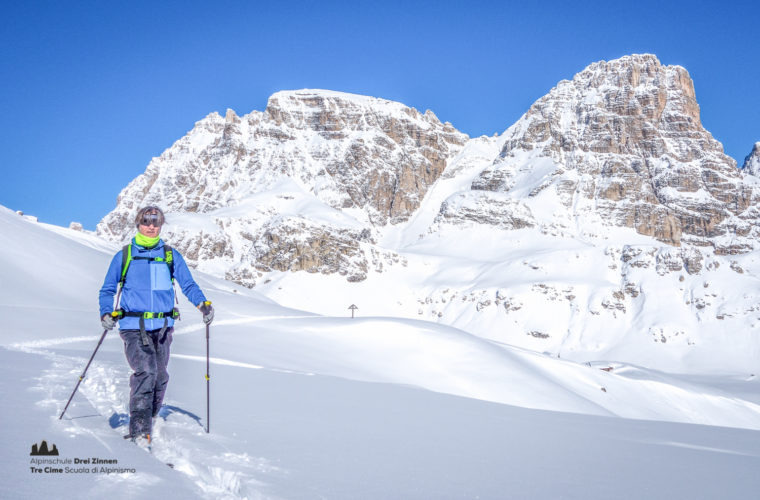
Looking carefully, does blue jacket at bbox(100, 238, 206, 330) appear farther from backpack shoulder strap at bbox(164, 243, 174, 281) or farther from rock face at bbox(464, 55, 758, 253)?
rock face at bbox(464, 55, 758, 253)

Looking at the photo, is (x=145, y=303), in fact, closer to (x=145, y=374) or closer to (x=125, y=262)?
(x=125, y=262)

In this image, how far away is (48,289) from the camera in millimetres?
19672

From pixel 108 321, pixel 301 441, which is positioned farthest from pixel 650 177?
pixel 108 321

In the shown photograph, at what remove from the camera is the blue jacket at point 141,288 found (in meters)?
5.77

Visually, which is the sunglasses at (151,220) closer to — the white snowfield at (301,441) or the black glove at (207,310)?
the black glove at (207,310)

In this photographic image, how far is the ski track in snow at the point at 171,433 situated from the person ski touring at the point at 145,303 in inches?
18.6

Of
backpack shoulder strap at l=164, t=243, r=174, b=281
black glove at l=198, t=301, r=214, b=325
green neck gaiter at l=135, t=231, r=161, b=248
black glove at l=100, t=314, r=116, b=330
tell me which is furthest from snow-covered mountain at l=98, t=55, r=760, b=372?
black glove at l=100, t=314, r=116, b=330

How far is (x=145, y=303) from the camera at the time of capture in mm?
5820

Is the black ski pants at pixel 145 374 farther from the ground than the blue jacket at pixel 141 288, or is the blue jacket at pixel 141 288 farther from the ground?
the blue jacket at pixel 141 288

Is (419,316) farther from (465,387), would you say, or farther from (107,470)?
(107,470)

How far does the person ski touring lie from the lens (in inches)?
223

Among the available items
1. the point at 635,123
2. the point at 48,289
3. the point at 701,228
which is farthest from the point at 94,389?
Result: the point at 635,123

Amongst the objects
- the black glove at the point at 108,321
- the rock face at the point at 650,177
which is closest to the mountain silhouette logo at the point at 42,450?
the black glove at the point at 108,321

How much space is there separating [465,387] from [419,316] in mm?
106157
